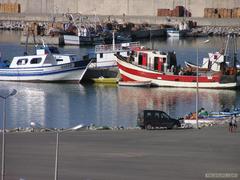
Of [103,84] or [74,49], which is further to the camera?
[74,49]

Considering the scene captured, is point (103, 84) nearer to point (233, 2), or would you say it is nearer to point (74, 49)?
point (74, 49)

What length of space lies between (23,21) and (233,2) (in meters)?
13.5

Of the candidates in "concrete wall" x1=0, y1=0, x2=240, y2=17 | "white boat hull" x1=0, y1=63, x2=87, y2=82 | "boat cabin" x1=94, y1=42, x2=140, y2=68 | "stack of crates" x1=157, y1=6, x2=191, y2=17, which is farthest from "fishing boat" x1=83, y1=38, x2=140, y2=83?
"stack of crates" x1=157, y1=6, x2=191, y2=17

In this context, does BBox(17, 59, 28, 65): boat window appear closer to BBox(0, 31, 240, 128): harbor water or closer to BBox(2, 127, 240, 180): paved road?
BBox(0, 31, 240, 128): harbor water

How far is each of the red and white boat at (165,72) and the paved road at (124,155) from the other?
41.6 ft

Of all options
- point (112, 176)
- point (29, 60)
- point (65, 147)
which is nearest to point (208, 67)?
point (29, 60)

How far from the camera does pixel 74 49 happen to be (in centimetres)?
4953

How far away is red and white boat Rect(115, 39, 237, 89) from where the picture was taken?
31.9 m

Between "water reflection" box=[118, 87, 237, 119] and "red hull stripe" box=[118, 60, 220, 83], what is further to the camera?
"red hull stripe" box=[118, 60, 220, 83]

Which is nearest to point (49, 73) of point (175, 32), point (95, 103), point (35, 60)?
point (35, 60)

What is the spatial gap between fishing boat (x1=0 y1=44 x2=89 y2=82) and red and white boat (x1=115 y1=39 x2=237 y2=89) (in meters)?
1.56

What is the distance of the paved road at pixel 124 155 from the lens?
1461 cm

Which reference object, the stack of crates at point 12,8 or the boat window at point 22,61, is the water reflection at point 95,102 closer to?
the boat window at point 22,61

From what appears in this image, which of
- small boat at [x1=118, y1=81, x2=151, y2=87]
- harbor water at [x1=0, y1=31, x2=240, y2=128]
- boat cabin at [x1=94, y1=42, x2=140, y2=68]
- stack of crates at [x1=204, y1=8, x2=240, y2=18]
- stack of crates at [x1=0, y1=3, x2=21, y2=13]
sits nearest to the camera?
harbor water at [x1=0, y1=31, x2=240, y2=128]
